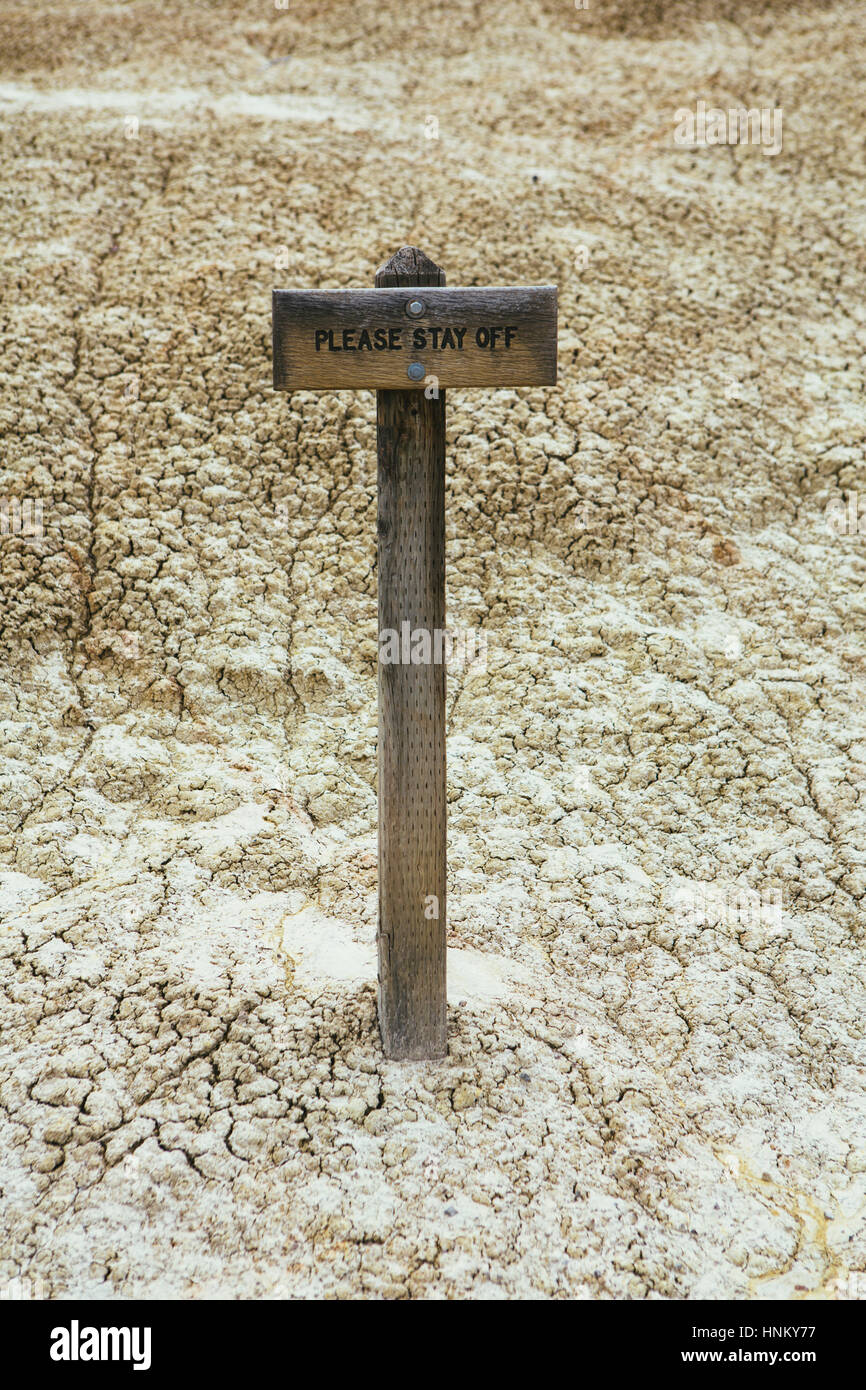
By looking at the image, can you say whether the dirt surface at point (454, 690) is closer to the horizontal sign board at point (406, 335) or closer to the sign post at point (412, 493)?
the sign post at point (412, 493)

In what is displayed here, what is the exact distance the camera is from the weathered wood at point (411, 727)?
2199 millimetres

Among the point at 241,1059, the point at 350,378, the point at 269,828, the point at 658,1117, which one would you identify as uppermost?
the point at 350,378

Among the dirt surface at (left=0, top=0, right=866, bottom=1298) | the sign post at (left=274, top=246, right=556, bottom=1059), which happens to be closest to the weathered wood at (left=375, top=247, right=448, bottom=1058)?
the sign post at (left=274, top=246, right=556, bottom=1059)

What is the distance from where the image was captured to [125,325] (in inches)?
181

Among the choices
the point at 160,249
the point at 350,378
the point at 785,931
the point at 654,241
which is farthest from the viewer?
the point at 654,241

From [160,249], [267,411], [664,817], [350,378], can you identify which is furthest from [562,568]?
[160,249]

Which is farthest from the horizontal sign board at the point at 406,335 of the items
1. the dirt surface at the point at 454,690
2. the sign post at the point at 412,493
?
the dirt surface at the point at 454,690

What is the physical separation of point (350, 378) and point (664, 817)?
6.62ft

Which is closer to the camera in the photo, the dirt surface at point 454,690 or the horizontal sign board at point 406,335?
the horizontal sign board at point 406,335

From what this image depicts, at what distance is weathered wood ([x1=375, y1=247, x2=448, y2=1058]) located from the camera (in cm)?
220

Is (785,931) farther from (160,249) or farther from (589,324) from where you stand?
(160,249)

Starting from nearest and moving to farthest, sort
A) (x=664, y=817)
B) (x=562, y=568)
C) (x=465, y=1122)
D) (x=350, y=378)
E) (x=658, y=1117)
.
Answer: (x=350, y=378) → (x=465, y=1122) → (x=658, y=1117) → (x=664, y=817) → (x=562, y=568)

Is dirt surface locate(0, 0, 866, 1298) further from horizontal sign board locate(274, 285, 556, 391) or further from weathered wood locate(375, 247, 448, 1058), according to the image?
horizontal sign board locate(274, 285, 556, 391)

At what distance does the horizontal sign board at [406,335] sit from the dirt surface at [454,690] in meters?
1.60
